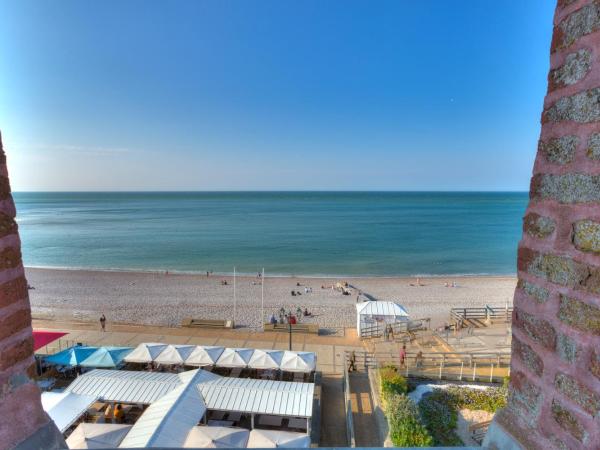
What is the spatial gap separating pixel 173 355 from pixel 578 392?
13045 millimetres

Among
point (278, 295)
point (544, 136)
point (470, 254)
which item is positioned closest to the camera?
point (544, 136)

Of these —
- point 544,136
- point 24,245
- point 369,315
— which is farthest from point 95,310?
point 24,245

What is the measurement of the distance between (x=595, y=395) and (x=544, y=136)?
115 centimetres

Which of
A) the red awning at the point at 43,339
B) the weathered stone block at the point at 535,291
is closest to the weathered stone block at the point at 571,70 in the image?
the weathered stone block at the point at 535,291

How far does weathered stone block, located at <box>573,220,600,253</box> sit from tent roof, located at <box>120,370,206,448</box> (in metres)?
8.27

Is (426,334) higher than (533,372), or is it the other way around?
(533,372)

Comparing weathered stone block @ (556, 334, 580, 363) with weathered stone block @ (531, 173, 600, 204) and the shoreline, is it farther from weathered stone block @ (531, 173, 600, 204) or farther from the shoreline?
the shoreline

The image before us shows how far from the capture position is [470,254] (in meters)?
48.6

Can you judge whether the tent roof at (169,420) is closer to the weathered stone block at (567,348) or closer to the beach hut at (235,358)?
the beach hut at (235,358)

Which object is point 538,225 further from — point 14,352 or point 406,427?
point 406,427

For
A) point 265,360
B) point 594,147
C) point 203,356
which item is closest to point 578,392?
point 594,147

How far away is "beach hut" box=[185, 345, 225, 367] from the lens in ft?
40.5

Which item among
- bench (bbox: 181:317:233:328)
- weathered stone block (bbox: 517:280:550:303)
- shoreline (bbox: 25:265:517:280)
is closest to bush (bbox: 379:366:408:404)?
weathered stone block (bbox: 517:280:550:303)

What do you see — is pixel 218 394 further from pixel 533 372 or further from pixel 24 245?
pixel 24 245
